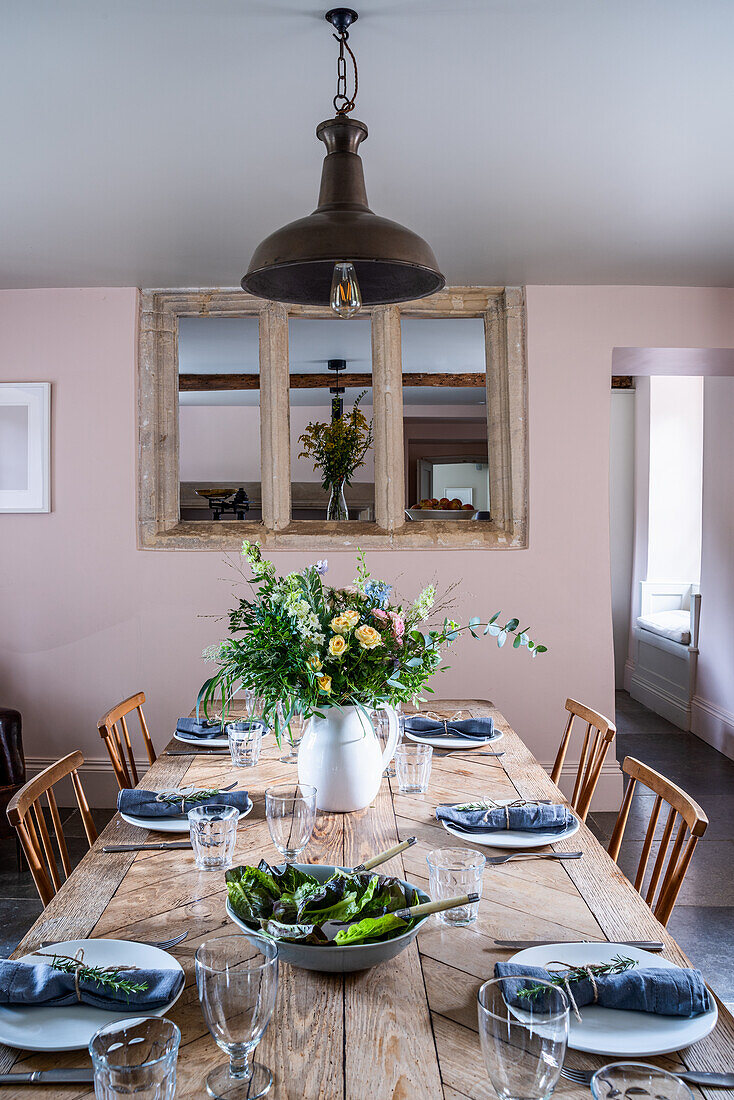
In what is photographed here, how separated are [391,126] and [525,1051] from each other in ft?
7.85

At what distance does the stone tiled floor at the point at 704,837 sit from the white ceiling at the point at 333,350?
223cm

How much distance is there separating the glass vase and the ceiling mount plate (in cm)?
262

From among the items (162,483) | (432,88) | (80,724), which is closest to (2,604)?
(80,724)

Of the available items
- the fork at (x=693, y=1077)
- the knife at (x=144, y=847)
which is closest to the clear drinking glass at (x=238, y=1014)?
the fork at (x=693, y=1077)

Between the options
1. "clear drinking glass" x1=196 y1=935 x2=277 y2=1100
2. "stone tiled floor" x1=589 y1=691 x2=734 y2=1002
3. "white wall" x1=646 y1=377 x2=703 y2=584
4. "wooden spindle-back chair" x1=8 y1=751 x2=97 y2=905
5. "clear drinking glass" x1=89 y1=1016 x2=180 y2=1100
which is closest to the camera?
"clear drinking glass" x1=89 y1=1016 x2=180 y2=1100

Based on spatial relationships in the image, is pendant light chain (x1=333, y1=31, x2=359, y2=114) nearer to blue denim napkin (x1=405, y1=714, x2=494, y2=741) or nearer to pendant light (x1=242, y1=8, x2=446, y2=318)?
pendant light (x1=242, y1=8, x2=446, y2=318)

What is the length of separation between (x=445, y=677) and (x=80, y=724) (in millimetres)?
1840

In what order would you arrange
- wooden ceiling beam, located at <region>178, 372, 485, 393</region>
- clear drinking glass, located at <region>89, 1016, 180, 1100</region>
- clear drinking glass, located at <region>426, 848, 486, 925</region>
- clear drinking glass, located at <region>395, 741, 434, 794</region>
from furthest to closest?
wooden ceiling beam, located at <region>178, 372, 485, 393</region> < clear drinking glass, located at <region>395, 741, 434, 794</region> < clear drinking glass, located at <region>426, 848, 486, 925</region> < clear drinking glass, located at <region>89, 1016, 180, 1100</region>

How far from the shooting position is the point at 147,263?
3863mm

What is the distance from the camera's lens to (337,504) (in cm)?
446

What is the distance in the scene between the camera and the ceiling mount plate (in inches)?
77.0

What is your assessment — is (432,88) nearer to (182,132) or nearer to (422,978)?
(182,132)

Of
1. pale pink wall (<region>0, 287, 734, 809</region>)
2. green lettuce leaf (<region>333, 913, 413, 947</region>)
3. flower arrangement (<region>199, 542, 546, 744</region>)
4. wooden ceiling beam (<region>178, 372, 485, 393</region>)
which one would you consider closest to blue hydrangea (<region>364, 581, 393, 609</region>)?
flower arrangement (<region>199, 542, 546, 744</region>)

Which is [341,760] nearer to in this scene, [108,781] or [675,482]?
[108,781]
